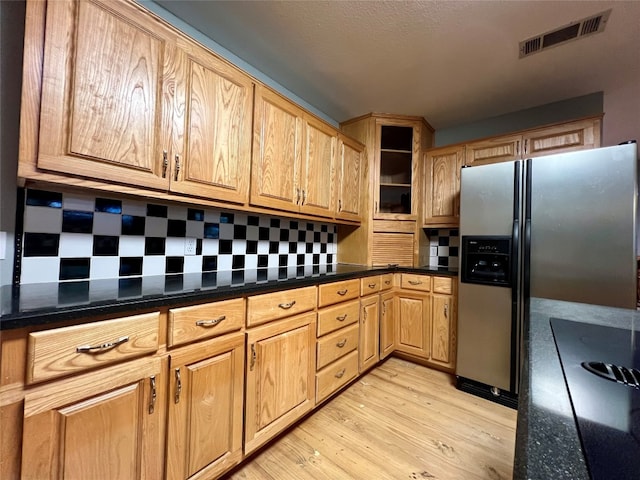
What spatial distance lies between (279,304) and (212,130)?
0.99 m

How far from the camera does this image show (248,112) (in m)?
1.55

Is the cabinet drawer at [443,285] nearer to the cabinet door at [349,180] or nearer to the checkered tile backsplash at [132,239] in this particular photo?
the cabinet door at [349,180]

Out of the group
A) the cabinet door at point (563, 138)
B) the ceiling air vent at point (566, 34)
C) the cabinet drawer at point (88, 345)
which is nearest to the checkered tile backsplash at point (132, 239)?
the cabinet drawer at point (88, 345)

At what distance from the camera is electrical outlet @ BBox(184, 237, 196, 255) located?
1.60 meters

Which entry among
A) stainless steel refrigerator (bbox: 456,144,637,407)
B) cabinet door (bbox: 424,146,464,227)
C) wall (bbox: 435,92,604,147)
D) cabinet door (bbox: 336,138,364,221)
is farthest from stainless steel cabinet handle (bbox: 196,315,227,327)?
wall (bbox: 435,92,604,147)

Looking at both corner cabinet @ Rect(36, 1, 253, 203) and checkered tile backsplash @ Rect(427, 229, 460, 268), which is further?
checkered tile backsplash @ Rect(427, 229, 460, 268)

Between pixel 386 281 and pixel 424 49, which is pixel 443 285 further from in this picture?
pixel 424 49

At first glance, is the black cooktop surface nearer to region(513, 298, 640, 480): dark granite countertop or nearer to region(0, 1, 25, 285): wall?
region(513, 298, 640, 480): dark granite countertop

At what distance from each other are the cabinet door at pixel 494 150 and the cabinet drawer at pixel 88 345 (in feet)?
8.91

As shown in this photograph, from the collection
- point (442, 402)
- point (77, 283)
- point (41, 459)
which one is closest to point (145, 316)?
point (41, 459)

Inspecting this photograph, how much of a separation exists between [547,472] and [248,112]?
1.76m

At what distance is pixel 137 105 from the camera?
3.68 feet

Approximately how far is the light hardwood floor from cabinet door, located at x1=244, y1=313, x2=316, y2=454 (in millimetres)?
131

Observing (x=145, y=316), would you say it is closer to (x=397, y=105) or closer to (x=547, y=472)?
(x=547, y=472)
